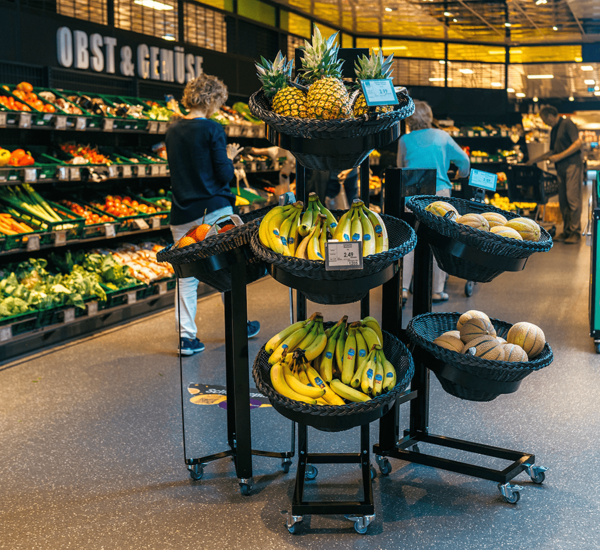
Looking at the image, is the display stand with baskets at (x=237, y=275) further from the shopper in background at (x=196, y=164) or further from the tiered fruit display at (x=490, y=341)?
the shopper in background at (x=196, y=164)

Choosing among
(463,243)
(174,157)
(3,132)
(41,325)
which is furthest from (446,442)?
(3,132)

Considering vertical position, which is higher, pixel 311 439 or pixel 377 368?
pixel 377 368

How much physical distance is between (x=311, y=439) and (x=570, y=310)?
3.43 m

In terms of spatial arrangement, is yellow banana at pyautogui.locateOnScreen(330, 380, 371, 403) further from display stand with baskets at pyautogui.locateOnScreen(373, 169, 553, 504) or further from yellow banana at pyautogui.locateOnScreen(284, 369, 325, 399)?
display stand with baskets at pyautogui.locateOnScreen(373, 169, 553, 504)

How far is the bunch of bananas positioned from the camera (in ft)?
7.41

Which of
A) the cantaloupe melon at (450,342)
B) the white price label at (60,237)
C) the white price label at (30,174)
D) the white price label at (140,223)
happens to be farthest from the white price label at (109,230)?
the cantaloupe melon at (450,342)

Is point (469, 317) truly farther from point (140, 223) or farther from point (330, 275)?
point (140, 223)

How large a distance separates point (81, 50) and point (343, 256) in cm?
440

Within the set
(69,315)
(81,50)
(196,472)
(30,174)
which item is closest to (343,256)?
(196,472)

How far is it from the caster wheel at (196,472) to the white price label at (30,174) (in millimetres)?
2843

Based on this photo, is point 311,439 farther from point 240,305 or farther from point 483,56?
point 483,56

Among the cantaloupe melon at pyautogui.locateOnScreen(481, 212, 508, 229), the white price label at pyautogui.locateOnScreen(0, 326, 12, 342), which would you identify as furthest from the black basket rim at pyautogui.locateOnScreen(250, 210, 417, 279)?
the white price label at pyautogui.locateOnScreen(0, 326, 12, 342)

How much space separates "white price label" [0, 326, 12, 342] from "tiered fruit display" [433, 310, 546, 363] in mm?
2972

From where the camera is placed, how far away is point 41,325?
4527 mm
